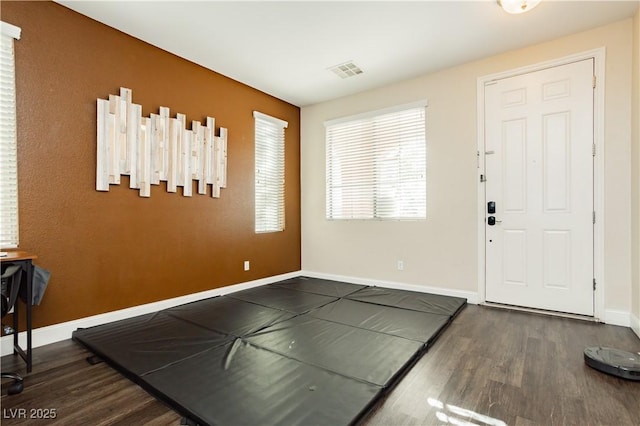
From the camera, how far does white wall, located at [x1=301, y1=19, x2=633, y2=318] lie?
2967 millimetres

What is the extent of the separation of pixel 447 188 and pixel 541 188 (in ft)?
3.15

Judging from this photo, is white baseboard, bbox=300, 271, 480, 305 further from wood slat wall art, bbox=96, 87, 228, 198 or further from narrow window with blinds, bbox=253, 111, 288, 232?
wood slat wall art, bbox=96, 87, 228, 198

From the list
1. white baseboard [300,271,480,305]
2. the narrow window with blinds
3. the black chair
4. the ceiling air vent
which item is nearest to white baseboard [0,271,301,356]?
the black chair

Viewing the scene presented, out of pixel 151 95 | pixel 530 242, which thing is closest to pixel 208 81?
pixel 151 95

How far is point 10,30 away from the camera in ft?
7.84

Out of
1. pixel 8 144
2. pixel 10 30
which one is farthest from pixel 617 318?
pixel 10 30

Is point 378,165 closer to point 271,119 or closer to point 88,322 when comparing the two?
point 271,119

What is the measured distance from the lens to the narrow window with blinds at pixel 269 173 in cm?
458

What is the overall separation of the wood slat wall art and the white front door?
3277mm

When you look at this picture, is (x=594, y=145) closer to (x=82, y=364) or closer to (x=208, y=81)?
(x=208, y=81)

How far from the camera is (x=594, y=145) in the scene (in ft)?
10.1

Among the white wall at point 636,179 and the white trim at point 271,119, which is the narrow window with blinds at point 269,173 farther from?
the white wall at point 636,179

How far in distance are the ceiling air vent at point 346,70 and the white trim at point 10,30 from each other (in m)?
2.88

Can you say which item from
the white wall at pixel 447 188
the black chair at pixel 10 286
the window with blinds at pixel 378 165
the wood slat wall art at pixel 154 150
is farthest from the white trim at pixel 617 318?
the black chair at pixel 10 286
